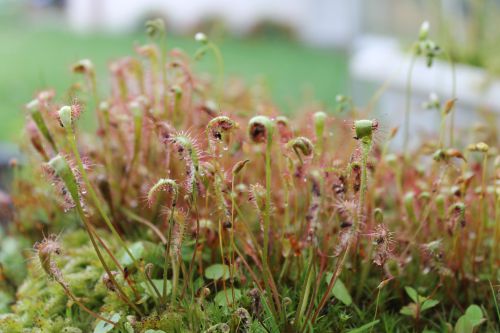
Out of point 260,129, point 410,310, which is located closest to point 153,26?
point 260,129

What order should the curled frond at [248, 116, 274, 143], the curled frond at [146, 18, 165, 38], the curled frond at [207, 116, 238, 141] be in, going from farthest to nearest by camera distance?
the curled frond at [146, 18, 165, 38] < the curled frond at [207, 116, 238, 141] < the curled frond at [248, 116, 274, 143]

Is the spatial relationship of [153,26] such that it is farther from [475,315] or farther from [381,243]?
[475,315]

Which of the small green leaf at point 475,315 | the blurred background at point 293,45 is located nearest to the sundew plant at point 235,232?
the small green leaf at point 475,315

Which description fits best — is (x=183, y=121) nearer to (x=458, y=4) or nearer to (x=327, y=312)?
(x=327, y=312)

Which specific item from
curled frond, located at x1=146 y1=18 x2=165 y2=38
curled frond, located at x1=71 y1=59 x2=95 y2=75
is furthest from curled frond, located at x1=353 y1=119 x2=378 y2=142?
curled frond, located at x1=71 y1=59 x2=95 y2=75

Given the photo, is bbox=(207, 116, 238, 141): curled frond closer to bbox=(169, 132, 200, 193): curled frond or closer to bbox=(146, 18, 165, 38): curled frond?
bbox=(169, 132, 200, 193): curled frond

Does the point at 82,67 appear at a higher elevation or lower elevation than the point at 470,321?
higher

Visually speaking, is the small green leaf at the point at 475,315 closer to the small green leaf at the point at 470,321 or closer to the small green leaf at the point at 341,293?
the small green leaf at the point at 470,321
